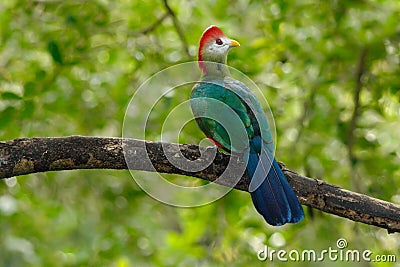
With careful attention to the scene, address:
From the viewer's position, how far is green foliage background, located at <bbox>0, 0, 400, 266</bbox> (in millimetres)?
4211

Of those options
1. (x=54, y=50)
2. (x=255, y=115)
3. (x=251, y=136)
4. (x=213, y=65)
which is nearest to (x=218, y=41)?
(x=213, y=65)

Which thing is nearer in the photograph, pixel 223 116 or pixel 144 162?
pixel 144 162

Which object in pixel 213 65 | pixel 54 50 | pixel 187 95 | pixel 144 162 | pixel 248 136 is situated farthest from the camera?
pixel 187 95

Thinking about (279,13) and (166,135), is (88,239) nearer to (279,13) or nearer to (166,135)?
(166,135)

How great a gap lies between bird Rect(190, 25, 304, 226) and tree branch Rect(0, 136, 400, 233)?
7cm

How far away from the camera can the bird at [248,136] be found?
2.78m

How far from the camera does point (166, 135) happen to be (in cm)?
421

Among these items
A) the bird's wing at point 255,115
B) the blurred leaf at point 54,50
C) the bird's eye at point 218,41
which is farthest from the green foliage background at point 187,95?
the bird's wing at point 255,115

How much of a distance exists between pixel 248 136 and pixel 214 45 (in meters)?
0.73

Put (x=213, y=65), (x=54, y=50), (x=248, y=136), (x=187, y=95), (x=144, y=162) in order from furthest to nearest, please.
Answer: (x=187, y=95), (x=54, y=50), (x=213, y=65), (x=248, y=136), (x=144, y=162)

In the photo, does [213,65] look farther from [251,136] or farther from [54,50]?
[54,50]

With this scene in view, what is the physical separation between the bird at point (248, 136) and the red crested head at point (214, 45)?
0.49 ft

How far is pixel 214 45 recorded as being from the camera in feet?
11.7

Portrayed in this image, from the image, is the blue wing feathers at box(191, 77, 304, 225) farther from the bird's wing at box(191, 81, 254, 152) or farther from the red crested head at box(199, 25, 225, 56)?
the red crested head at box(199, 25, 225, 56)
